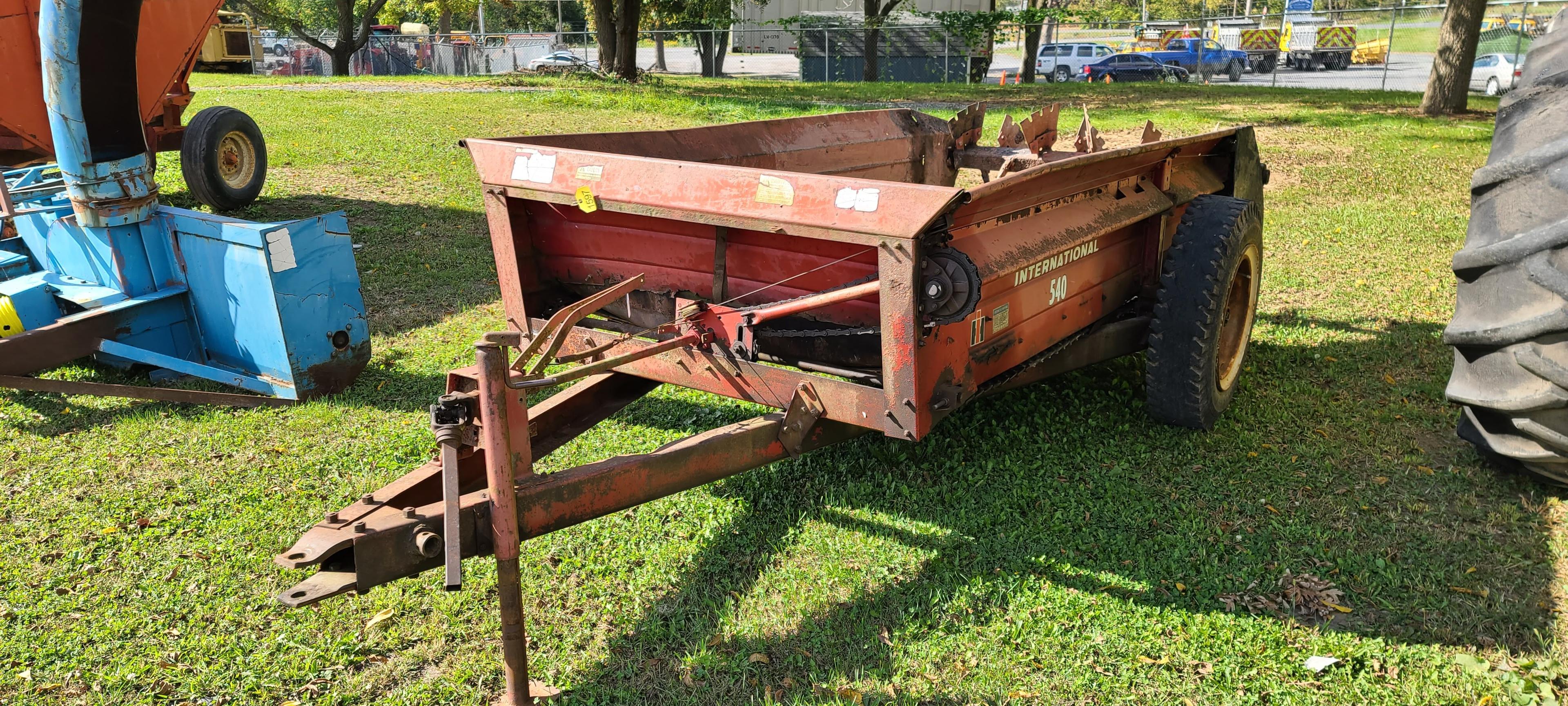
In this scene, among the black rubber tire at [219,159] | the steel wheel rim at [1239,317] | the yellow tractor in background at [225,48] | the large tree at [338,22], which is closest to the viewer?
the steel wheel rim at [1239,317]

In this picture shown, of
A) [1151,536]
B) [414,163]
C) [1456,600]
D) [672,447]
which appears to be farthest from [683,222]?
[414,163]

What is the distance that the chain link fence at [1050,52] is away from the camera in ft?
80.3

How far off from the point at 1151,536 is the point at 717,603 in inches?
62.4

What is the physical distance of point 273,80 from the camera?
78.3ft

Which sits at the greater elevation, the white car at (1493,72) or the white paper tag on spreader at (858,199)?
the white paper tag on spreader at (858,199)

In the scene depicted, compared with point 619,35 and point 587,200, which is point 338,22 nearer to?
point 619,35

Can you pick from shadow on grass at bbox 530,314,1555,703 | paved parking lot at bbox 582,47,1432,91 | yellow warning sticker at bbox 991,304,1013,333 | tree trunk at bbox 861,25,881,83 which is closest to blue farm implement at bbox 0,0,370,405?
shadow on grass at bbox 530,314,1555,703

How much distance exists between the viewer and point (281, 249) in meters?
4.81

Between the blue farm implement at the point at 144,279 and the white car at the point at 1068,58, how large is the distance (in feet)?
107

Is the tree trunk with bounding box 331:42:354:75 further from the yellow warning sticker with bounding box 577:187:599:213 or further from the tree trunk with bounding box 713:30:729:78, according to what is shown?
the yellow warning sticker with bounding box 577:187:599:213

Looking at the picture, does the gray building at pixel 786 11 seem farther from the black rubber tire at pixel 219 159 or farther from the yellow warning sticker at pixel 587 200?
the yellow warning sticker at pixel 587 200

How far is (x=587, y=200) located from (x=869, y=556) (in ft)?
5.17

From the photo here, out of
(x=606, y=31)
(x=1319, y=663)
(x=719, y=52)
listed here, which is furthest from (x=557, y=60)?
(x=1319, y=663)

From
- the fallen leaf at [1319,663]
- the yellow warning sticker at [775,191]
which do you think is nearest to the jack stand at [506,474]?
the yellow warning sticker at [775,191]
